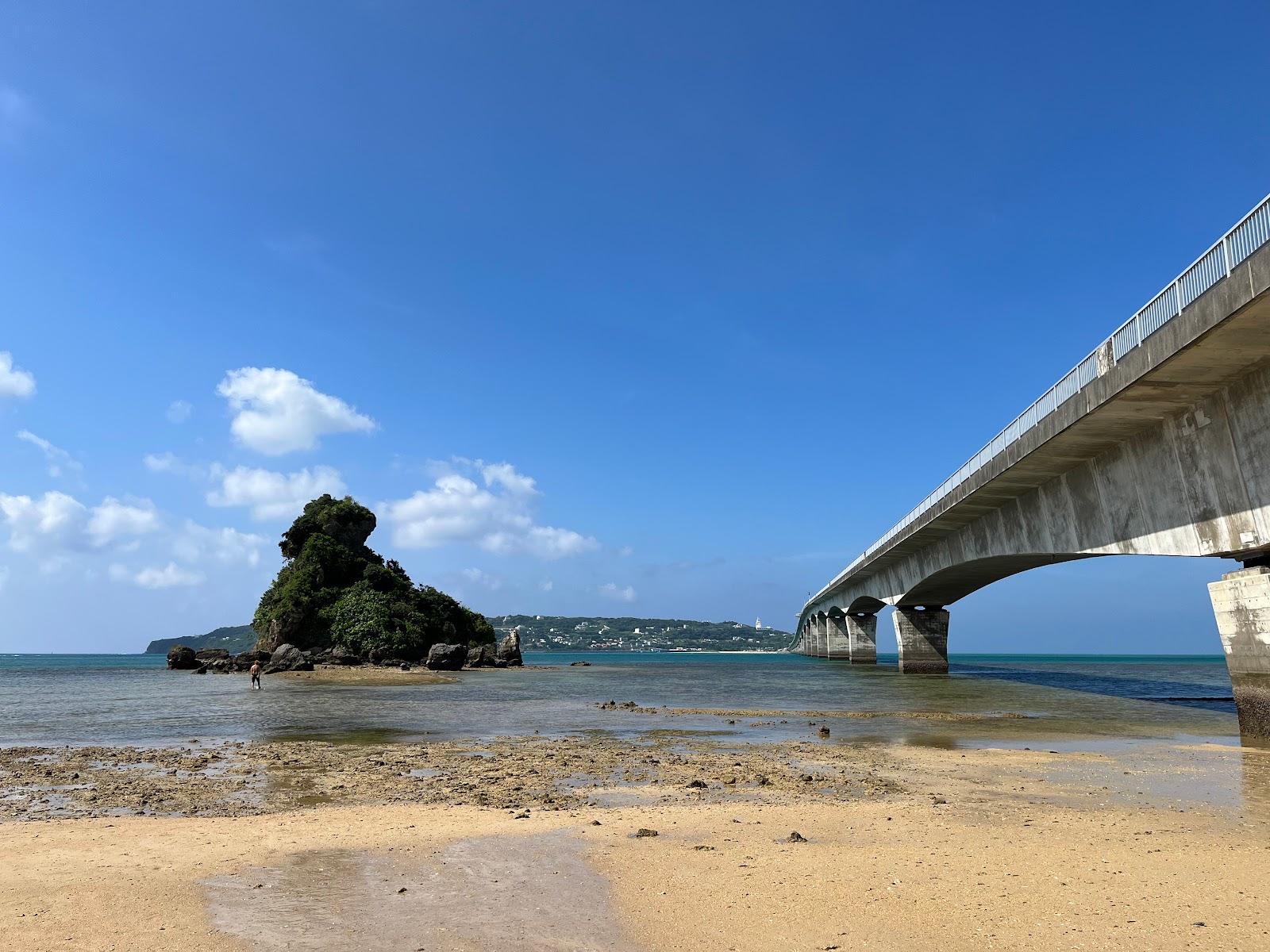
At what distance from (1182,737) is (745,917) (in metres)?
19.2

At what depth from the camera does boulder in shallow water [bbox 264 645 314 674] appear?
65875 mm

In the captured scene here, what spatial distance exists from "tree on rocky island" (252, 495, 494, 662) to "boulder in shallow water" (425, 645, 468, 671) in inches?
265

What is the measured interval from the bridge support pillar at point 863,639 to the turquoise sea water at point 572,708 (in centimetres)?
3552

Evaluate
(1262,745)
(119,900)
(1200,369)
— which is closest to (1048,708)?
(1262,745)

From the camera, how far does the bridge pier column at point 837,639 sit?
114575mm

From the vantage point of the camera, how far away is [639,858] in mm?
7758

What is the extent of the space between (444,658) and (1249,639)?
196 ft

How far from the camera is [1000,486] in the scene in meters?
31.3

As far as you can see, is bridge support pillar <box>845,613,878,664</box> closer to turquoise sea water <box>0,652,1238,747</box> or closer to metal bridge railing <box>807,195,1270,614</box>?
turquoise sea water <box>0,652,1238,747</box>

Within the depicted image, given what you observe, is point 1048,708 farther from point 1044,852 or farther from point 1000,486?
point 1044,852

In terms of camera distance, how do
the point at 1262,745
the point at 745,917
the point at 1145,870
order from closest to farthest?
the point at 745,917, the point at 1145,870, the point at 1262,745

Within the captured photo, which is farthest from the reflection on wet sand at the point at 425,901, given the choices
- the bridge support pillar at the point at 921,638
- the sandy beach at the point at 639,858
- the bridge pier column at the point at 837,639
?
the bridge pier column at the point at 837,639

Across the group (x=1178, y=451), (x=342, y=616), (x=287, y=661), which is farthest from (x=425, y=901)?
(x=342, y=616)

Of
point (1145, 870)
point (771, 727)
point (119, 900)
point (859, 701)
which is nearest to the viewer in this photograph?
point (119, 900)
